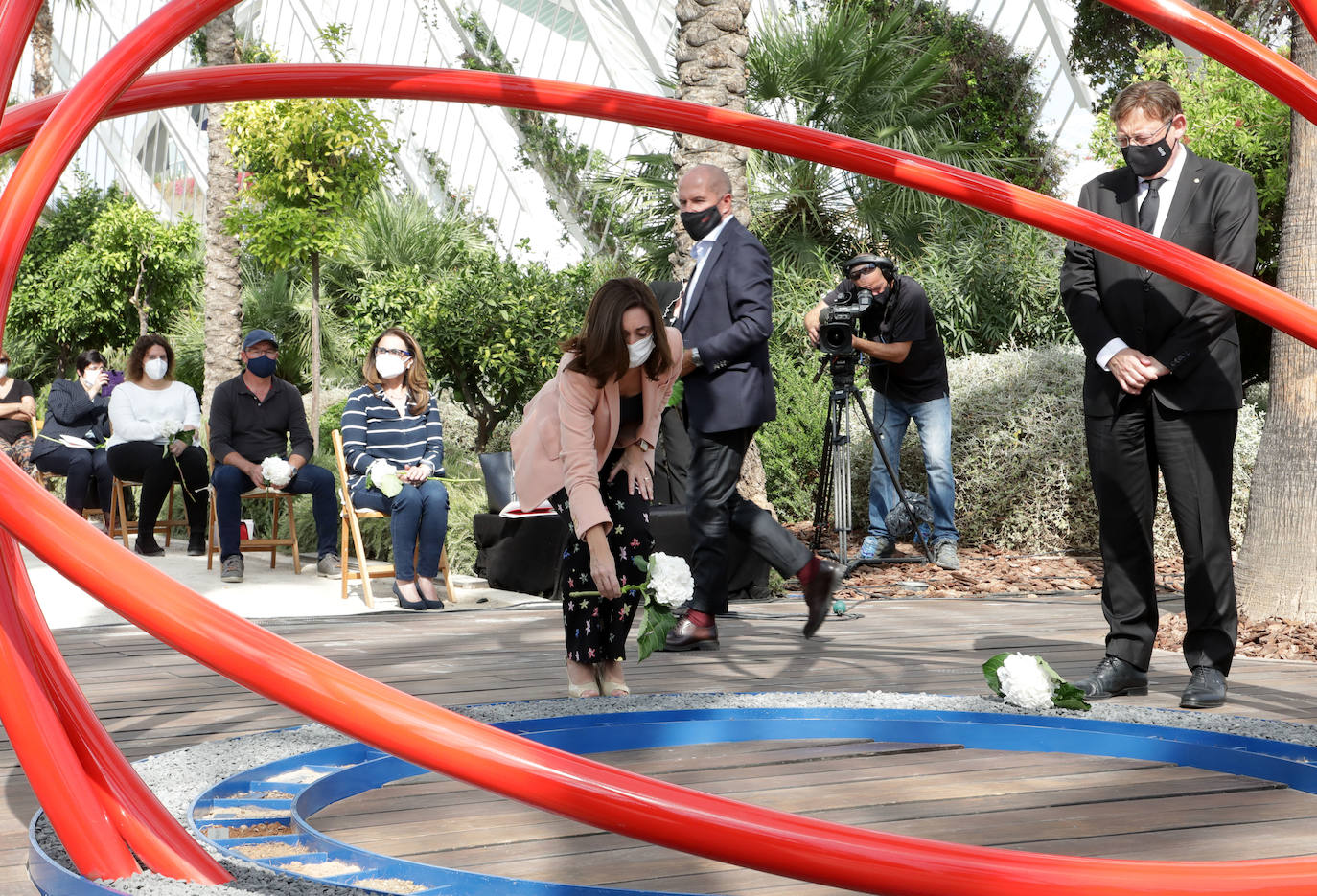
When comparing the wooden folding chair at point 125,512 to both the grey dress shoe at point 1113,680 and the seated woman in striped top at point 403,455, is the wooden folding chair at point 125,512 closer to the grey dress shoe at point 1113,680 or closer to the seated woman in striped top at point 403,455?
the seated woman in striped top at point 403,455

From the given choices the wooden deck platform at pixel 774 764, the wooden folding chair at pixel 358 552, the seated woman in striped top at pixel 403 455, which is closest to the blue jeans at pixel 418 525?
the seated woman in striped top at pixel 403 455

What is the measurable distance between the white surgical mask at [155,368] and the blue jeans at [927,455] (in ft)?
16.6

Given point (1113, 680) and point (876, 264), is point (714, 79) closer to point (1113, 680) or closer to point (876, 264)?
point (876, 264)

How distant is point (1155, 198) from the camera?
4.14 meters

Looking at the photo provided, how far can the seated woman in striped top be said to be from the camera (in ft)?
23.1

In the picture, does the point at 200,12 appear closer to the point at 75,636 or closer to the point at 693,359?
the point at 693,359

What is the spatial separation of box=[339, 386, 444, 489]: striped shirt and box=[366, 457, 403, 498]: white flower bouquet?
173 millimetres

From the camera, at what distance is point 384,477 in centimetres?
697

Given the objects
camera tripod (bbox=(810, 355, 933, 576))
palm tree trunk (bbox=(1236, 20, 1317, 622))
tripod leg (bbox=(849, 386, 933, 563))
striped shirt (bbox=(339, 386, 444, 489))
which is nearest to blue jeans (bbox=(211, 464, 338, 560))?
striped shirt (bbox=(339, 386, 444, 489))

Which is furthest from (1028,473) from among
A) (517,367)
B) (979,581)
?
(517,367)

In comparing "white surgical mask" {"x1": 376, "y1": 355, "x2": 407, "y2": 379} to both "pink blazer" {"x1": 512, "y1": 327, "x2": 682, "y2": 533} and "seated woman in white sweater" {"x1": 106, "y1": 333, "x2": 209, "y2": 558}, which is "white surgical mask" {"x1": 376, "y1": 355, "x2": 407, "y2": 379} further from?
"pink blazer" {"x1": 512, "y1": 327, "x2": 682, "y2": 533}

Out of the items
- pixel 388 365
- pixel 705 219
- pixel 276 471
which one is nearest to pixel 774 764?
pixel 705 219

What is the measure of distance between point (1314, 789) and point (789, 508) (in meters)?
6.53

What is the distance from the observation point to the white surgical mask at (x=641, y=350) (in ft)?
13.5
